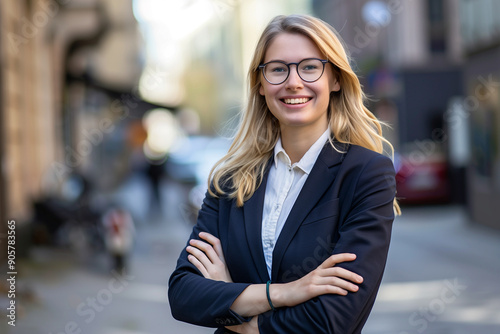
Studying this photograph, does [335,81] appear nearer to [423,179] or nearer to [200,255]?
[200,255]

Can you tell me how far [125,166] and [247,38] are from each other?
46.4 m

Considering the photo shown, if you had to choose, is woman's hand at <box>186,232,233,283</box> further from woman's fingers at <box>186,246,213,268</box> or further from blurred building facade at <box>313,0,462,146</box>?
blurred building facade at <box>313,0,462,146</box>

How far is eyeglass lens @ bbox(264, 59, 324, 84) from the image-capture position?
2.29 metres

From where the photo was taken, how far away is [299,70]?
7.50 ft

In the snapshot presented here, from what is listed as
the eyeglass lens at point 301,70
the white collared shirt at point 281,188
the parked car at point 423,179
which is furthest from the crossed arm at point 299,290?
the parked car at point 423,179

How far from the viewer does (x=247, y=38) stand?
2879 inches

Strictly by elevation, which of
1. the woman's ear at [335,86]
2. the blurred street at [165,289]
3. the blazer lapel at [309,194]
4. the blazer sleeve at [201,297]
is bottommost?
the blurred street at [165,289]

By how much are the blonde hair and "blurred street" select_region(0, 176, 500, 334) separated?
3.71 meters

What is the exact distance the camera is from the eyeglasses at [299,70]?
2283 millimetres

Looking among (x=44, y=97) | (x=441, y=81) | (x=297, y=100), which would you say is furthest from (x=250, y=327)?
(x=441, y=81)

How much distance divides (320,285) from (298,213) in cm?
25

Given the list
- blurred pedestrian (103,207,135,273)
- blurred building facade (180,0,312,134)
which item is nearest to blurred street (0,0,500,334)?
blurred pedestrian (103,207,135,273)

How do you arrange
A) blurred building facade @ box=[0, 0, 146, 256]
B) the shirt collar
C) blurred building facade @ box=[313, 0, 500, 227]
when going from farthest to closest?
blurred building facade @ box=[313, 0, 500, 227]
blurred building facade @ box=[0, 0, 146, 256]
the shirt collar

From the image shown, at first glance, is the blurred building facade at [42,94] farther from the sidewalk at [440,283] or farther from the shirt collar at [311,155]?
the shirt collar at [311,155]
